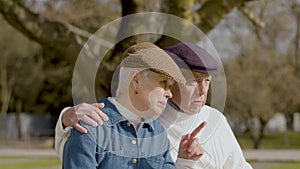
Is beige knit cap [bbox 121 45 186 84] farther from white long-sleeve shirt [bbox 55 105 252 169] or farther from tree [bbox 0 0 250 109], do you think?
tree [bbox 0 0 250 109]

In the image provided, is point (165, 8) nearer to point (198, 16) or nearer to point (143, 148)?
point (198, 16)

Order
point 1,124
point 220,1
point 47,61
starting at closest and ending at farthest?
1. point 220,1
2. point 47,61
3. point 1,124

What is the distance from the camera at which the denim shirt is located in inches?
83.0

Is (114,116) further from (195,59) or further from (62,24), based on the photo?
(62,24)

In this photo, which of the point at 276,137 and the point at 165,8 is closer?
the point at 165,8

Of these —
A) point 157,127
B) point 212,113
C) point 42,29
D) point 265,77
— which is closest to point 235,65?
point 265,77

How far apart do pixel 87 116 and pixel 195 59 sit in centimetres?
70

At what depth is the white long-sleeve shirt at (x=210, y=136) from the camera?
2.81 meters

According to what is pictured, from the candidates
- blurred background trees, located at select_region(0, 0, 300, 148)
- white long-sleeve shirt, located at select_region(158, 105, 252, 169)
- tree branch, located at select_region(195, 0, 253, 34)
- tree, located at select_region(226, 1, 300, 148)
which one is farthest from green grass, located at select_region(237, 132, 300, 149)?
white long-sleeve shirt, located at select_region(158, 105, 252, 169)

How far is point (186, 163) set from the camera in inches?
88.0

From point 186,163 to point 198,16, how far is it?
5827 millimetres

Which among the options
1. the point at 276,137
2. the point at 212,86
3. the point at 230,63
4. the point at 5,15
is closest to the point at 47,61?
the point at 230,63

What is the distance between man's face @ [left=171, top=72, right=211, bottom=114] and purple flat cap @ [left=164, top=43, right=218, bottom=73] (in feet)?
0.11

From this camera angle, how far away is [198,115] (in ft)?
9.48
